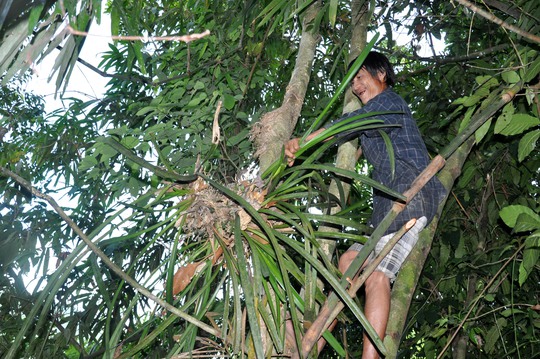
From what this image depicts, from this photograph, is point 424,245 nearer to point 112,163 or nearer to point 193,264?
point 193,264

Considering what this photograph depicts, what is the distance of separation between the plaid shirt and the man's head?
125 millimetres

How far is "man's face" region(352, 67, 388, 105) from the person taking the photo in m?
2.15

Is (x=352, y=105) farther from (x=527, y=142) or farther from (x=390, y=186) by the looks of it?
(x=527, y=142)

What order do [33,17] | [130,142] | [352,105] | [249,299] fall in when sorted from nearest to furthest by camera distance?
[33,17] → [249,299] → [352,105] → [130,142]

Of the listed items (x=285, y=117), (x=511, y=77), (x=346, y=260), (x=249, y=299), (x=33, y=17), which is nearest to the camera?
(x=33, y=17)

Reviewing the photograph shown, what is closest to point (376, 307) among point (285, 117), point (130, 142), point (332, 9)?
point (285, 117)

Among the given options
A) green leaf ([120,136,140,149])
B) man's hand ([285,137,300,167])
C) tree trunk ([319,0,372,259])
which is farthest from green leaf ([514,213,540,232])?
green leaf ([120,136,140,149])

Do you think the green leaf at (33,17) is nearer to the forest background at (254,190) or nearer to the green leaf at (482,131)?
the forest background at (254,190)

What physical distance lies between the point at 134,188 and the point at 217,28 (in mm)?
998

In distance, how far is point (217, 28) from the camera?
2.96 m

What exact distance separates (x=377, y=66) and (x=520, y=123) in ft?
2.19

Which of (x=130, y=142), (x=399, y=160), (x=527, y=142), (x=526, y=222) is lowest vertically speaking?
(x=526, y=222)

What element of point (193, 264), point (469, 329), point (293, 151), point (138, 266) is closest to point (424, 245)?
point (293, 151)

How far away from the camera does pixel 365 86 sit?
2156 mm
